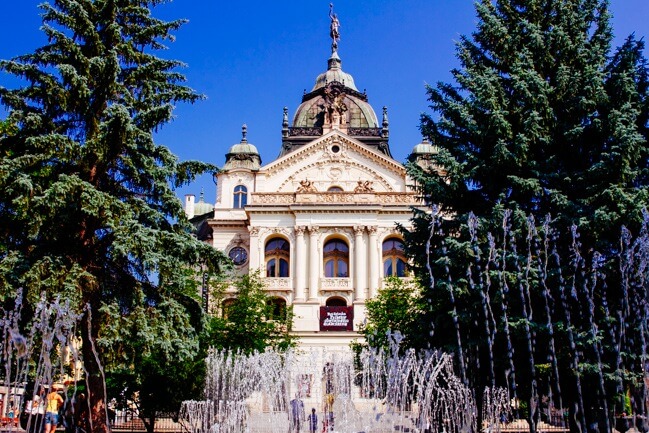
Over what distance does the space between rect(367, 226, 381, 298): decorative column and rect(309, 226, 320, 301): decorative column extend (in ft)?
10.8

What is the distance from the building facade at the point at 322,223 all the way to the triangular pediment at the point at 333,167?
68 millimetres

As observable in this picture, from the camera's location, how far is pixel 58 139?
16.3 meters

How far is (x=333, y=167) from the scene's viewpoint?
47.6 meters

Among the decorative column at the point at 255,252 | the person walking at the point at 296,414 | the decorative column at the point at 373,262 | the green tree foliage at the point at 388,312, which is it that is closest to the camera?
the person walking at the point at 296,414

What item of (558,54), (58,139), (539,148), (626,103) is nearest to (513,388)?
(539,148)

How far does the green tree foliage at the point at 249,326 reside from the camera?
108ft

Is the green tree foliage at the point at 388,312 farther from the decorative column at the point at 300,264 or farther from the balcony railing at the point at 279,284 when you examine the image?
the balcony railing at the point at 279,284

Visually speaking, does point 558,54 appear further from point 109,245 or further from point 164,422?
point 164,422

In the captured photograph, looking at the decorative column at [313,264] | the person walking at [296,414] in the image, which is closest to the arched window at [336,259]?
the decorative column at [313,264]

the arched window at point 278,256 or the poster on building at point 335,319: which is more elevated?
the arched window at point 278,256

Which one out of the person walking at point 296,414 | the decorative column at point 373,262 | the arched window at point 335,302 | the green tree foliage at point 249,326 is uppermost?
the decorative column at point 373,262

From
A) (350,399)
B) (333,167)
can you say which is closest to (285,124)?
(333,167)

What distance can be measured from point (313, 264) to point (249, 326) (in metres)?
10.8

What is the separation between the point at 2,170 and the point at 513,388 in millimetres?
12525
